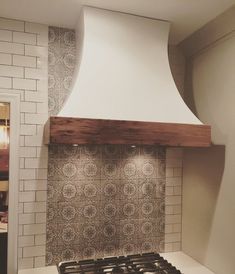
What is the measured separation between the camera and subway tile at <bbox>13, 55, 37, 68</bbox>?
1.77 meters

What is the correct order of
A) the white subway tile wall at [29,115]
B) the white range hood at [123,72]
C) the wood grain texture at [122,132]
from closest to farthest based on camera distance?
the wood grain texture at [122,132]
the white range hood at [123,72]
the white subway tile wall at [29,115]

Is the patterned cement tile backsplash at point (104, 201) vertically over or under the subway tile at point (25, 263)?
over

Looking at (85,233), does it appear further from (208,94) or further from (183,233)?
(208,94)

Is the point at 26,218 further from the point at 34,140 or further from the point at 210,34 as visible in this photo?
the point at 210,34

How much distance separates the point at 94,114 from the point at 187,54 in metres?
1.03

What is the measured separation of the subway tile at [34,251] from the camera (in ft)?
5.80

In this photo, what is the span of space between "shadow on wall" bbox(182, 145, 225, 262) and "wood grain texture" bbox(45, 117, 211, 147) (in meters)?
0.27

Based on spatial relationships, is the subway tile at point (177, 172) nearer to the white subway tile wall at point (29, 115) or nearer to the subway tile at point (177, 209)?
the subway tile at point (177, 209)

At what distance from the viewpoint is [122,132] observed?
4.76 ft

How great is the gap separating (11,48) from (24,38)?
10 cm

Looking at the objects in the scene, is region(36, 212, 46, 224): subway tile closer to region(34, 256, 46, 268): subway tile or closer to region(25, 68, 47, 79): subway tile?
region(34, 256, 46, 268): subway tile

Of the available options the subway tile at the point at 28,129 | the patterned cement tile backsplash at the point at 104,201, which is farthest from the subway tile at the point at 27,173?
the subway tile at the point at 28,129

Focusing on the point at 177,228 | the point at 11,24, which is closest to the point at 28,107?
the point at 11,24

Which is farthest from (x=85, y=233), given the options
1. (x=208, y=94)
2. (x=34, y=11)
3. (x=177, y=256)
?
(x=34, y=11)
